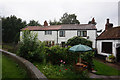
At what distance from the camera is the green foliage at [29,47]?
24.9 ft

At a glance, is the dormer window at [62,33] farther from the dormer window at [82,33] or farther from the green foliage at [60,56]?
the green foliage at [60,56]

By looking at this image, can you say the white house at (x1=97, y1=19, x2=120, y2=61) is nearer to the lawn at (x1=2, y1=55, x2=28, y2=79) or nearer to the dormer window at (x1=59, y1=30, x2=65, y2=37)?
the dormer window at (x1=59, y1=30, x2=65, y2=37)

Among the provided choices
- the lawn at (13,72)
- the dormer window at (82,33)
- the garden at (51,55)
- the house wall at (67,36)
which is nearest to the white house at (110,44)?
the house wall at (67,36)

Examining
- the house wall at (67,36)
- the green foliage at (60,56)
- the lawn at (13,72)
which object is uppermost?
the house wall at (67,36)

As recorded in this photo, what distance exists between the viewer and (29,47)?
770 centimetres

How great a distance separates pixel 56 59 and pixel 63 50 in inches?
40.5

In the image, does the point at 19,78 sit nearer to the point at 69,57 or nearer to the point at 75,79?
the point at 75,79

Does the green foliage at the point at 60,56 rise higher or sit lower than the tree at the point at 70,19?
lower

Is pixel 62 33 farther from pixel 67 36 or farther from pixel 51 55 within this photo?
pixel 51 55

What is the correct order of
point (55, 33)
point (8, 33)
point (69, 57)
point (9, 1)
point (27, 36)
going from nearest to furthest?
point (9, 1) → point (69, 57) → point (27, 36) → point (55, 33) → point (8, 33)

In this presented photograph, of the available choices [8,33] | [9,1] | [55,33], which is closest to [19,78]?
[9,1]

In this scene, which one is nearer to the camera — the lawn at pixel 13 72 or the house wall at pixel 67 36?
the lawn at pixel 13 72

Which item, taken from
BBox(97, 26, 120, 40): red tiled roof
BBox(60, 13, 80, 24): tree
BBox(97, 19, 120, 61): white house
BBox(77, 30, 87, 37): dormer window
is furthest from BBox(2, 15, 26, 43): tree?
BBox(97, 26, 120, 40): red tiled roof

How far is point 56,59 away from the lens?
7.53 metres
